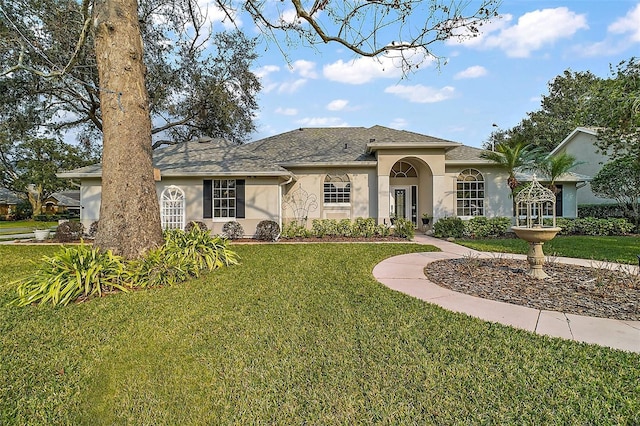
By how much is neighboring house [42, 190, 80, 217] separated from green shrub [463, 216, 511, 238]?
134 ft

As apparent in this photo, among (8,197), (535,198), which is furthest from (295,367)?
(8,197)

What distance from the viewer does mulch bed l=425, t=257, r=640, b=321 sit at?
4.68 meters

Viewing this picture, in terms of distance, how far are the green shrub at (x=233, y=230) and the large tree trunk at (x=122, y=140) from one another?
21.9ft

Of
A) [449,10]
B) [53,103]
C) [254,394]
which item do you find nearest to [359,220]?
[449,10]

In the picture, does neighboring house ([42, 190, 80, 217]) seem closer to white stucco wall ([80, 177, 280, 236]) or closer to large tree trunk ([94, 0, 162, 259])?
white stucco wall ([80, 177, 280, 236])

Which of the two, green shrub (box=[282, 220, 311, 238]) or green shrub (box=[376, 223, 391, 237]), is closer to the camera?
green shrub (box=[376, 223, 391, 237])

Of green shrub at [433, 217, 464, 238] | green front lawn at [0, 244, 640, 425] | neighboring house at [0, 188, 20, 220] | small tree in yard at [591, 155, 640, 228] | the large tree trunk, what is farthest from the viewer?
neighboring house at [0, 188, 20, 220]

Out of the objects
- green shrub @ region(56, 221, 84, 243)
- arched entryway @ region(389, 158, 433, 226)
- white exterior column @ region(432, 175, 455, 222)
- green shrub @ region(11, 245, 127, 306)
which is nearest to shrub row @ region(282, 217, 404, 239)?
white exterior column @ region(432, 175, 455, 222)

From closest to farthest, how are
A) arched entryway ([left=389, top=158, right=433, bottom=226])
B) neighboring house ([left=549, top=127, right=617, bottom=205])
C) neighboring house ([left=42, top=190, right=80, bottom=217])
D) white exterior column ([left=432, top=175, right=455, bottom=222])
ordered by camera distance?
white exterior column ([left=432, top=175, right=455, bottom=222]), arched entryway ([left=389, top=158, right=433, bottom=226]), neighboring house ([left=549, top=127, right=617, bottom=205]), neighboring house ([left=42, top=190, right=80, bottom=217])

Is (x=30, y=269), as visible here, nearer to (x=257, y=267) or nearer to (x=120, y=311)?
(x=120, y=311)

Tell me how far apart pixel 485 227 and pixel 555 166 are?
410 cm

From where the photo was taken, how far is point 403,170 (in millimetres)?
16641

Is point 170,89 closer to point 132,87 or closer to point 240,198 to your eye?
point 240,198

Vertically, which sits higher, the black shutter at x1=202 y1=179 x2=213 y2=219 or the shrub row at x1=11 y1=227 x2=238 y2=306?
the black shutter at x1=202 y1=179 x2=213 y2=219
